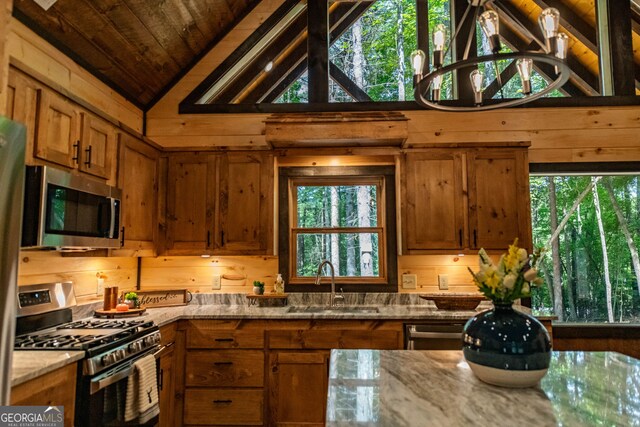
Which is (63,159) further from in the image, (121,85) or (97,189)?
(121,85)

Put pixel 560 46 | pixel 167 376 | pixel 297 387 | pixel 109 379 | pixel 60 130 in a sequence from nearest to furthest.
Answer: pixel 560 46 < pixel 109 379 < pixel 60 130 < pixel 167 376 < pixel 297 387

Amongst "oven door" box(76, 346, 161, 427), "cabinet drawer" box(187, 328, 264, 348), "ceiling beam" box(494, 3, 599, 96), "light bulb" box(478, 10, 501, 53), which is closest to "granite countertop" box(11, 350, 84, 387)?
"oven door" box(76, 346, 161, 427)

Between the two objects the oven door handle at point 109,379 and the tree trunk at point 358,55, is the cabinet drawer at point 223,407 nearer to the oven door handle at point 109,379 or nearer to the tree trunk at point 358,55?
the oven door handle at point 109,379

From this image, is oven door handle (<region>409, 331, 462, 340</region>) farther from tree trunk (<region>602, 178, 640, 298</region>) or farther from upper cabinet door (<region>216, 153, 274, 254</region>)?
tree trunk (<region>602, 178, 640, 298</region>)

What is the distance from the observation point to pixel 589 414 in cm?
117

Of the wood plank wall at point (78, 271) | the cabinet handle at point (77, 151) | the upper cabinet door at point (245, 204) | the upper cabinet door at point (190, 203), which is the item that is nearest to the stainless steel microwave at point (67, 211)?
the cabinet handle at point (77, 151)

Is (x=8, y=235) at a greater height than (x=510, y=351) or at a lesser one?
greater

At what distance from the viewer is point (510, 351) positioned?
1.36 meters

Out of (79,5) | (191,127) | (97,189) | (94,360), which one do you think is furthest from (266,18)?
(94,360)

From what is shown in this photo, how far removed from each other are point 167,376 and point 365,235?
193cm

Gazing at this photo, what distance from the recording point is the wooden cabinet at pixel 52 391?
4.96 ft

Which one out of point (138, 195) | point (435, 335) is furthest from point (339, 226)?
point (138, 195)

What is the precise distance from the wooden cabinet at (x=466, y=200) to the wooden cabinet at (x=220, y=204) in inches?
46.5

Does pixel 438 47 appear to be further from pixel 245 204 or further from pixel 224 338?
pixel 224 338
